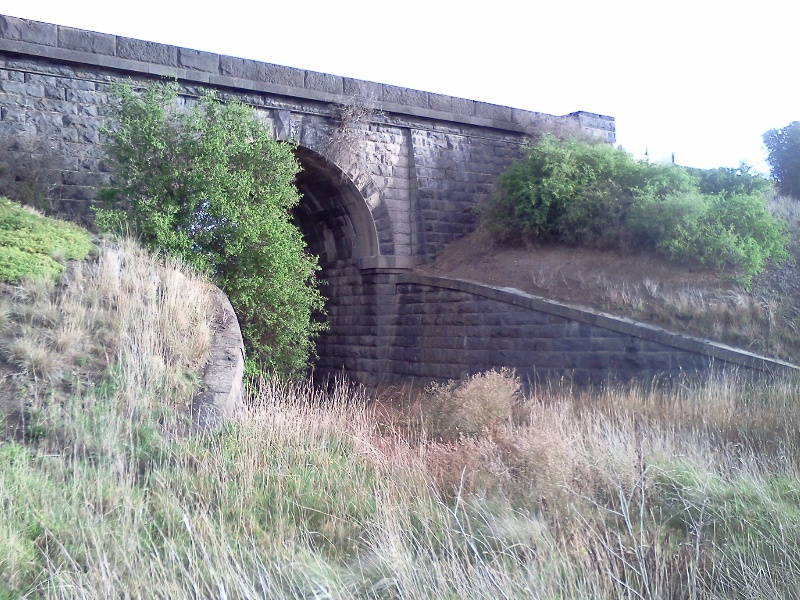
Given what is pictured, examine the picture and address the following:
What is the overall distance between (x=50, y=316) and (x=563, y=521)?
15.7ft

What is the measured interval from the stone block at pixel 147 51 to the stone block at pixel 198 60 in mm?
132

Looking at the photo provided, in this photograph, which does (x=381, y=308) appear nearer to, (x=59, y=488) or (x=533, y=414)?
(x=533, y=414)

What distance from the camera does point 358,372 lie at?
1686 centimetres

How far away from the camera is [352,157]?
15648mm

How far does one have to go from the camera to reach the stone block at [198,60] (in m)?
13.5

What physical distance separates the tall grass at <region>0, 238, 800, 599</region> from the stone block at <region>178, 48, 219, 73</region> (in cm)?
771

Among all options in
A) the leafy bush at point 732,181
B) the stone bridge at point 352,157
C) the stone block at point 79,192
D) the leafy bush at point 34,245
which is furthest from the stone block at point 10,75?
the leafy bush at point 732,181

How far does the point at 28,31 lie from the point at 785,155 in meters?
21.5

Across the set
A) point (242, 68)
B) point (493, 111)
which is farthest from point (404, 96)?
point (242, 68)

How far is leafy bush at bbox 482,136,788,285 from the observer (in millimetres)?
13086

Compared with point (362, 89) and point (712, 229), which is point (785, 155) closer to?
point (712, 229)

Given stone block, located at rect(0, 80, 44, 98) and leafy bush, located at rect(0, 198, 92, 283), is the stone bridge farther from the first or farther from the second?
leafy bush, located at rect(0, 198, 92, 283)

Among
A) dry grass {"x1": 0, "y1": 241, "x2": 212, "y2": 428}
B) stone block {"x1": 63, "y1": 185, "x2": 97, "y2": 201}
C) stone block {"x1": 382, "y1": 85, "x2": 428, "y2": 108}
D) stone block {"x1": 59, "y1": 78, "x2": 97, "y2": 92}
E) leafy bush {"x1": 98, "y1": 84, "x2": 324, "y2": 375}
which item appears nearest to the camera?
dry grass {"x1": 0, "y1": 241, "x2": 212, "y2": 428}

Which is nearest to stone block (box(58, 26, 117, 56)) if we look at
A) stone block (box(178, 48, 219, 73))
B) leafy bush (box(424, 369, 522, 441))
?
stone block (box(178, 48, 219, 73))
